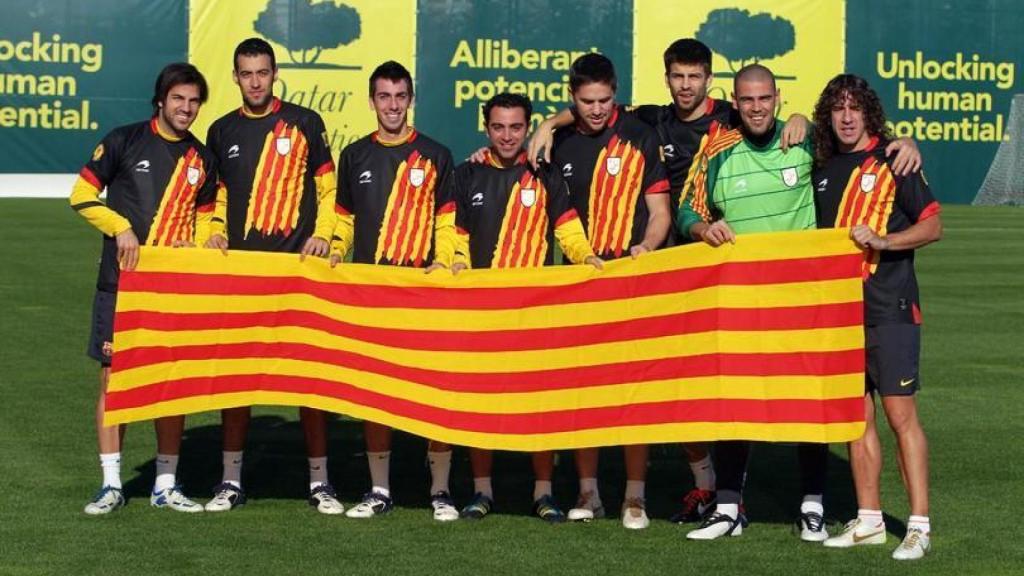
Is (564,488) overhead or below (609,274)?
below

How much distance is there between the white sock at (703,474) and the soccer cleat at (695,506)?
10 centimetres

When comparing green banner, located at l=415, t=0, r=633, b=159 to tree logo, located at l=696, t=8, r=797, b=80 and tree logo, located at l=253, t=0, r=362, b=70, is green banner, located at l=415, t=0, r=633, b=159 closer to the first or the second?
tree logo, located at l=253, t=0, r=362, b=70

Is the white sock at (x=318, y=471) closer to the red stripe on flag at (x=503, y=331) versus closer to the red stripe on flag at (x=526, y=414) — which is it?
the red stripe on flag at (x=526, y=414)

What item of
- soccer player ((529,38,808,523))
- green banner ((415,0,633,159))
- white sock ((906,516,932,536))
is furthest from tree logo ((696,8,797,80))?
white sock ((906,516,932,536))

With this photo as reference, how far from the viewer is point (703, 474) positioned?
8602 millimetres

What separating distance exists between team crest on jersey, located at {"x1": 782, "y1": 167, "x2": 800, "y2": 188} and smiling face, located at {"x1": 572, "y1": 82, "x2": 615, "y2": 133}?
101 centimetres

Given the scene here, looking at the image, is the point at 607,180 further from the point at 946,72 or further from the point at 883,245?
the point at 946,72

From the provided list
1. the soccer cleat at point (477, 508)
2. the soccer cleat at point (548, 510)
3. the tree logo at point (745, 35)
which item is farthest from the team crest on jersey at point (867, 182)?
the tree logo at point (745, 35)

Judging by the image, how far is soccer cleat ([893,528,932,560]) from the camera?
24.4 ft

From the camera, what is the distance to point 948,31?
3228cm

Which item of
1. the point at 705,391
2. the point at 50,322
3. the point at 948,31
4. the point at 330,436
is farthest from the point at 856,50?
the point at 705,391

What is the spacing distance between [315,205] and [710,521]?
260 cm

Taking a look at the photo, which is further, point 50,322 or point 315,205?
point 50,322

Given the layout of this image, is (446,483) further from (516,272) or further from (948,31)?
(948,31)
